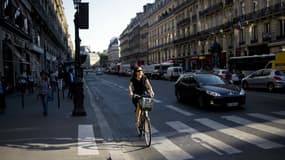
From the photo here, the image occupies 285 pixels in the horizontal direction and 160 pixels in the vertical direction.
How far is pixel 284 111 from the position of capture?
12.3 m

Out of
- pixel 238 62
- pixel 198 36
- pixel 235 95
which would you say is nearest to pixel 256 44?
pixel 238 62

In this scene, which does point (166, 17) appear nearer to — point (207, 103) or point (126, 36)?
point (126, 36)

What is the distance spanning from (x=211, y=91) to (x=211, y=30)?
1843 inches

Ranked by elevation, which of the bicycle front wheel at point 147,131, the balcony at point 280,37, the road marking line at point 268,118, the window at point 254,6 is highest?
the window at point 254,6

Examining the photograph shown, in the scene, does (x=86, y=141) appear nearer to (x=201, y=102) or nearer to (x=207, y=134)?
(x=207, y=134)

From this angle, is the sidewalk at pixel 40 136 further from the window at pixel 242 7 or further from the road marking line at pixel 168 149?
the window at pixel 242 7

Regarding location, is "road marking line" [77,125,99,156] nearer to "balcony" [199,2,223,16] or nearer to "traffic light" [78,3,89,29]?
"traffic light" [78,3,89,29]

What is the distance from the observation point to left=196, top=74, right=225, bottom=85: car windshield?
14.4 meters

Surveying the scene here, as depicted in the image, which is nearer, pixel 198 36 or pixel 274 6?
pixel 274 6

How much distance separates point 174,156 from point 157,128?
10.6 feet

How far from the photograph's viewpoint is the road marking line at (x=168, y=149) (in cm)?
684

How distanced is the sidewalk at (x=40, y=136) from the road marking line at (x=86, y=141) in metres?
0.10

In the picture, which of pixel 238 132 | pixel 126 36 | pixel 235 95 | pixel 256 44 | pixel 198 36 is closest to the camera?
pixel 238 132

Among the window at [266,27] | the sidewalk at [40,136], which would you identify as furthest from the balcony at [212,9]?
the sidewalk at [40,136]
